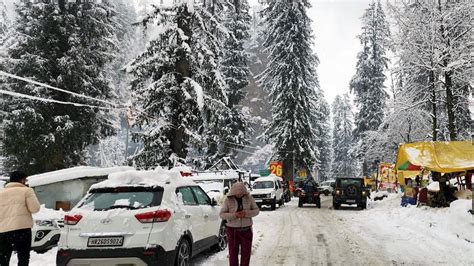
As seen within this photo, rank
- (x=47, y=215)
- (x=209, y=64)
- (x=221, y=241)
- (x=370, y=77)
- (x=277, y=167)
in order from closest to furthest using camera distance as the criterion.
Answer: (x=221, y=241)
(x=47, y=215)
(x=209, y=64)
(x=277, y=167)
(x=370, y=77)

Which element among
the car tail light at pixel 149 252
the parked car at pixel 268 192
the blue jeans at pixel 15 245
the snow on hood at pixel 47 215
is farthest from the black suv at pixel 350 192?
the blue jeans at pixel 15 245

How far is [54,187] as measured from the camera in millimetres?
12898

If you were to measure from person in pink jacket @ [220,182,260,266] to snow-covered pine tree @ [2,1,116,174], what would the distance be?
829 inches

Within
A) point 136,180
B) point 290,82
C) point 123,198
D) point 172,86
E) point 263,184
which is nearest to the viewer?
point 123,198

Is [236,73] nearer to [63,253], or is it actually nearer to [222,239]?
[222,239]

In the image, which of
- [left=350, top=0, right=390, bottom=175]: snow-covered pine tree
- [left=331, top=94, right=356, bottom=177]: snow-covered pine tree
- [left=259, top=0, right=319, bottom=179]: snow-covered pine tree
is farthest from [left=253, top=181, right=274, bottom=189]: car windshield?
[left=331, top=94, right=356, bottom=177]: snow-covered pine tree

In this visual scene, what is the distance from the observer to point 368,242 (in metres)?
11.9

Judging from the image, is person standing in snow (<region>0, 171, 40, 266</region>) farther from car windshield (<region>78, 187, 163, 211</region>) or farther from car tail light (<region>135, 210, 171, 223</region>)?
car tail light (<region>135, 210, 171, 223</region>)

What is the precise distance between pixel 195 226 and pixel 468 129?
110 feet

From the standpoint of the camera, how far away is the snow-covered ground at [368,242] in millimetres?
9188

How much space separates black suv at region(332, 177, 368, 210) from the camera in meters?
25.4

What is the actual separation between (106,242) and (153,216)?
83cm

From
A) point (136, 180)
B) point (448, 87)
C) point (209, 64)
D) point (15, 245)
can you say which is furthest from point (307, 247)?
point (209, 64)

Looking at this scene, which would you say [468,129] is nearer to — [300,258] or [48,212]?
[300,258]
